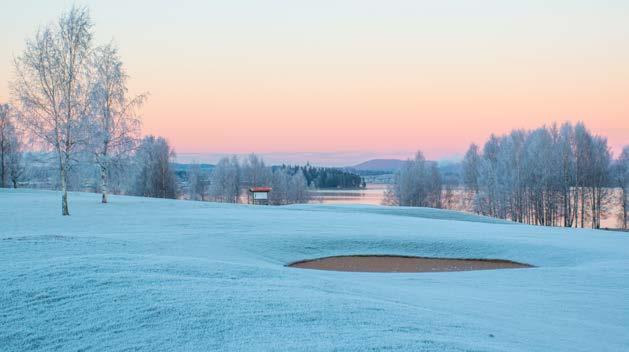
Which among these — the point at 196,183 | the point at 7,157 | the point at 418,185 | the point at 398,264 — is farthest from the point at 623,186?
the point at 7,157

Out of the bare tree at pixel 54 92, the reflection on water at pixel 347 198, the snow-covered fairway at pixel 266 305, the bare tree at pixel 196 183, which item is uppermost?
the bare tree at pixel 54 92

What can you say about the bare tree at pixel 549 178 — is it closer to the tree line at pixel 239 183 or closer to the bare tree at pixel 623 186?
the bare tree at pixel 623 186

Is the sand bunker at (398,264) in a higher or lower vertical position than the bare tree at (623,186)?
lower

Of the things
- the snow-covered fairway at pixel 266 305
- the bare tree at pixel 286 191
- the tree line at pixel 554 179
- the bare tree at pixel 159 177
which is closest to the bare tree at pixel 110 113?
the snow-covered fairway at pixel 266 305

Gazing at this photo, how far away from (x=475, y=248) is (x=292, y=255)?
704 cm

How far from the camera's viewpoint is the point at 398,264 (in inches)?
609

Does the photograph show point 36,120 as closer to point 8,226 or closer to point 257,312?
point 8,226

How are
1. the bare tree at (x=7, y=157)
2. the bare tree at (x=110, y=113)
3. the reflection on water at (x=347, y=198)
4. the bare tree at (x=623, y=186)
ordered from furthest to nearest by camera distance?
the reflection on water at (x=347, y=198) < the bare tree at (x=623, y=186) < the bare tree at (x=7, y=157) < the bare tree at (x=110, y=113)

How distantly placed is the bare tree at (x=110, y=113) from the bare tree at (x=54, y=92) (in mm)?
1688

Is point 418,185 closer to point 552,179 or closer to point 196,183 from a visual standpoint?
point 552,179

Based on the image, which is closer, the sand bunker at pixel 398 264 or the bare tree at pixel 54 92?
the sand bunker at pixel 398 264

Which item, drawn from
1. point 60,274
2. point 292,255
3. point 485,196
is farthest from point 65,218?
point 485,196

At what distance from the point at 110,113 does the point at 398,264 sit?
2173 cm

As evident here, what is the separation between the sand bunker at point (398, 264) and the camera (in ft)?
48.0
